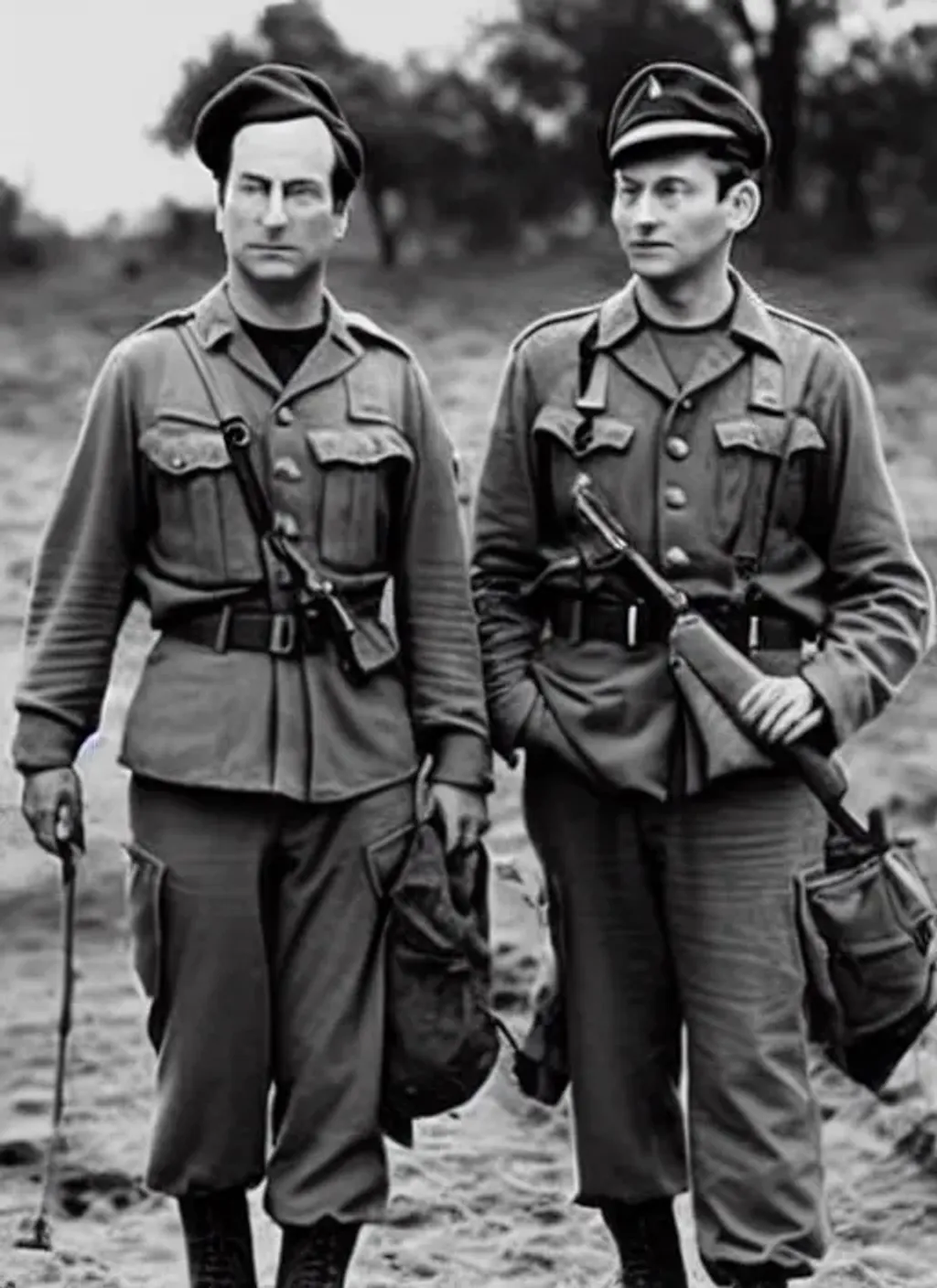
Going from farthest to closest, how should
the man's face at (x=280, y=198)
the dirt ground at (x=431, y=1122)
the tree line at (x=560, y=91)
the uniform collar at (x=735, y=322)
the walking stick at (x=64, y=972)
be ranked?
1. the tree line at (x=560, y=91)
2. the dirt ground at (x=431, y=1122)
3. the uniform collar at (x=735, y=322)
4. the walking stick at (x=64, y=972)
5. the man's face at (x=280, y=198)

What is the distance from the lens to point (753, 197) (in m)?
4.05

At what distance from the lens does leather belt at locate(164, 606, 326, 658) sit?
394 cm

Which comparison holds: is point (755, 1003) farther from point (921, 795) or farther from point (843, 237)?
point (843, 237)

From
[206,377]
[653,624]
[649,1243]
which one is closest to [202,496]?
[206,377]

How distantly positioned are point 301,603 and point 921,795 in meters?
4.40

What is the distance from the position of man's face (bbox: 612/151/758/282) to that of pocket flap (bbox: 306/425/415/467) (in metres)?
0.51

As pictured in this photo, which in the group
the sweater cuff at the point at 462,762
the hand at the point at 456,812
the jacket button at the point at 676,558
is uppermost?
Result: the jacket button at the point at 676,558

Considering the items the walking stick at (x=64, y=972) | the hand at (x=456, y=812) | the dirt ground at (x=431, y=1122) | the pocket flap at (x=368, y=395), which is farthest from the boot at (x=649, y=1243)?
the pocket flap at (x=368, y=395)

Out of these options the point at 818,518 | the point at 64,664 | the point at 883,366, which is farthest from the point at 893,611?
the point at 883,366

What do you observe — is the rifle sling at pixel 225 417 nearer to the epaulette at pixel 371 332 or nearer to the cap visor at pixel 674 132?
the epaulette at pixel 371 332

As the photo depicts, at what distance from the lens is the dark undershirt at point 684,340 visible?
13.3 feet

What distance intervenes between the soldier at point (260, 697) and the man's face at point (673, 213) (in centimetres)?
48

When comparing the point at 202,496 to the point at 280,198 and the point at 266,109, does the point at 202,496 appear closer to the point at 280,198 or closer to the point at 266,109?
the point at 280,198

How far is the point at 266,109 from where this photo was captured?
3.89 metres
